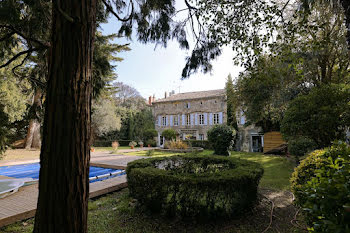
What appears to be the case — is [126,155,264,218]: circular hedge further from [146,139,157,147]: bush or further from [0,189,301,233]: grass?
[146,139,157,147]: bush

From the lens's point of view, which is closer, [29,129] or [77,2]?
[77,2]

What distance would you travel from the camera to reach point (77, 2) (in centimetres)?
165

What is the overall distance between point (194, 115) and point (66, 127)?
22.2 meters

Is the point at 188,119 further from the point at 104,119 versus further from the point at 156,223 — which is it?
the point at 156,223

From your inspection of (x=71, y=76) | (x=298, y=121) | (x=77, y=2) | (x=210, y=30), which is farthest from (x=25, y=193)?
(x=298, y=121)

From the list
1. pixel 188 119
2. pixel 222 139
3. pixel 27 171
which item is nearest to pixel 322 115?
pixel 222 139

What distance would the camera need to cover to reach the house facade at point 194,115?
2177 centimetres

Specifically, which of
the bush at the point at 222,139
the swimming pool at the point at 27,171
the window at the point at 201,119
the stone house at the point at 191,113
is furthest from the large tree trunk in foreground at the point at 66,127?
the window at the point at 201,119

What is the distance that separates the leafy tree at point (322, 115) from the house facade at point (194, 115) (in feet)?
42.4

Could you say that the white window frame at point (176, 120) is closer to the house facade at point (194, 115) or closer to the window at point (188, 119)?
the house facade at point (194, 115)

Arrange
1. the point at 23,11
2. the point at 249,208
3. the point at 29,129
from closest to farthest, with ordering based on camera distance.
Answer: the point at 249,208, the point at 23,11, the point at 29,129

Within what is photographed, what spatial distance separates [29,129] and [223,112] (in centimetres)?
1915

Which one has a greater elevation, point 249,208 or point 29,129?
point 29,129

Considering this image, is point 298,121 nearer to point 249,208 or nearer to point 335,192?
point 249,208
